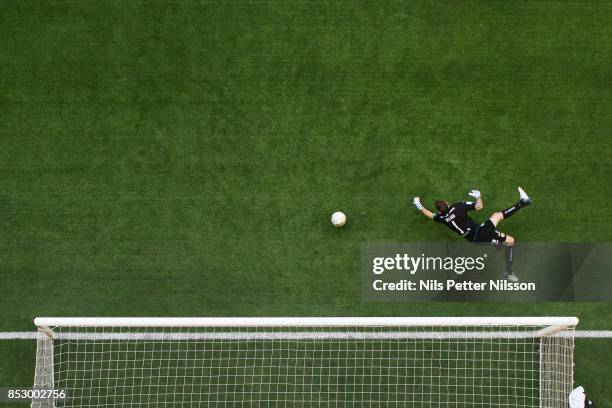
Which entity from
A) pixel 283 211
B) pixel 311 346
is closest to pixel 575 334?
pixel 311 346

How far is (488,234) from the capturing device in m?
6.95

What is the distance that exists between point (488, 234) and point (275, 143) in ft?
10.0

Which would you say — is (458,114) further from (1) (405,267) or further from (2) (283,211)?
(2) (283,211)

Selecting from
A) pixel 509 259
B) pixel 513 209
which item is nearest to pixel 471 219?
pixel 513 209

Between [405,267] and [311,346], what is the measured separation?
1.64 metres

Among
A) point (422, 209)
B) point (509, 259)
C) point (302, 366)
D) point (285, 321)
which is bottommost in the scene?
point (302, 366)

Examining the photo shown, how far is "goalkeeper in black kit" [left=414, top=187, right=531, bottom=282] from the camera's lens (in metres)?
6.82

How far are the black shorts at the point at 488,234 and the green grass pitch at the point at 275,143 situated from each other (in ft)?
1.04

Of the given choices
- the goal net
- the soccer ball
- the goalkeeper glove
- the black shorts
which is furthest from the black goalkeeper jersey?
the goal net

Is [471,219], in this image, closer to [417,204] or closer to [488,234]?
[488,234]

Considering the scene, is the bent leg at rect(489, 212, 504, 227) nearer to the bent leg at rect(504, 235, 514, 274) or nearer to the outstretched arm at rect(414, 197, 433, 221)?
the bent leg at rect(504, 235, 514, 274)

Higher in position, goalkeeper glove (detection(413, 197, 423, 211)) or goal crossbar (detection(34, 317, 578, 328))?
goalkeeper glove (detection(413, 197, 423, 211))

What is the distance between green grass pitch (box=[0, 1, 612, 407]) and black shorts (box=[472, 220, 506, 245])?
316 mm

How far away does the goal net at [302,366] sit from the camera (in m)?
6.93
